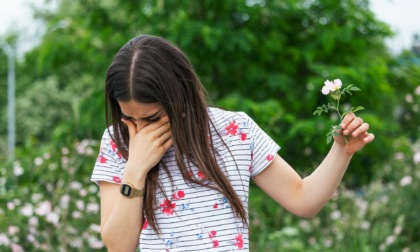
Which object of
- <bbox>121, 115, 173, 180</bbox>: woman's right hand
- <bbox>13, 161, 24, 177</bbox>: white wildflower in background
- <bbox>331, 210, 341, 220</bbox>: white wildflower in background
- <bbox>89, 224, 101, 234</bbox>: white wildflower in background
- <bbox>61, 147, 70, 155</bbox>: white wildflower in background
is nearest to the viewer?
<bbox>121, 115, 173, 180</bbox>: woman's right hand

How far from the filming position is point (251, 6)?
734 centimetres

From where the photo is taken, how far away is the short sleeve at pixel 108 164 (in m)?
2.10

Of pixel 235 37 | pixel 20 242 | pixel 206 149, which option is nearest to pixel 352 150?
pixel 206 149

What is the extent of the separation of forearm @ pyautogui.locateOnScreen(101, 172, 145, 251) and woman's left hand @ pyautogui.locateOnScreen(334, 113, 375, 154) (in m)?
0.52

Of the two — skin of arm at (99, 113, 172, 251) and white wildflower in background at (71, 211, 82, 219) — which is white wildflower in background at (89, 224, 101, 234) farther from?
skin of arm at (99, 113, 172, 251)

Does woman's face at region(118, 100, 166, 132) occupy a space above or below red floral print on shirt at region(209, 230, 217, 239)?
above

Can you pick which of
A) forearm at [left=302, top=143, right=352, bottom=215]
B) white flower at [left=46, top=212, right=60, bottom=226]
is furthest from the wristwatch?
white flower at [left=46, top=212, right=60, bottom=226]

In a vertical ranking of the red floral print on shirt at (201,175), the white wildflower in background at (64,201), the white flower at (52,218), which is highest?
the red floral print on shirt at (201,175)

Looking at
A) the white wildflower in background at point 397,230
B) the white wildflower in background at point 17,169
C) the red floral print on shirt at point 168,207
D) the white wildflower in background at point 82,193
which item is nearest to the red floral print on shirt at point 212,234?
the red floral print on shirt at point 168,207

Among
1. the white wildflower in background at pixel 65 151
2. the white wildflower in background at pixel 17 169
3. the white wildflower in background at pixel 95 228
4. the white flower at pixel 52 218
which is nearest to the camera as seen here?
the white flower at pixel 52 218

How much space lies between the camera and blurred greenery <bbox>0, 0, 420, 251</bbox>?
5.99 meters

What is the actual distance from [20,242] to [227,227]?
10.9 ft

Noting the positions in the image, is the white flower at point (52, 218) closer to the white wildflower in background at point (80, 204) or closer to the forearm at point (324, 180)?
the white wildflower in background at point (80, 204)

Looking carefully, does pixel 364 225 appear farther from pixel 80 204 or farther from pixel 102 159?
pixel 102 159
